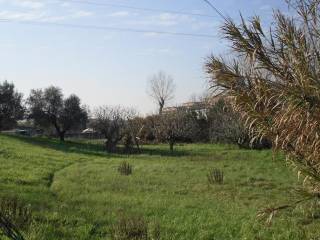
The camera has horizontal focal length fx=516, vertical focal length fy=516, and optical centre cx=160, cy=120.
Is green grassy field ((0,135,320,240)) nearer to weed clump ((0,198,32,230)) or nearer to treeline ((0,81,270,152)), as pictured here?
weed clump ((0,198,32,230))

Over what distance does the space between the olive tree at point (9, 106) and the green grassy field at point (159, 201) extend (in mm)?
45172

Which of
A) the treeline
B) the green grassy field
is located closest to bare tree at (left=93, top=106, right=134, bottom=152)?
the treeline

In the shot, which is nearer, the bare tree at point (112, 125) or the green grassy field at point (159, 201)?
the green grassy field at point (159, 201)

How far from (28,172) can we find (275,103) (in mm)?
19784

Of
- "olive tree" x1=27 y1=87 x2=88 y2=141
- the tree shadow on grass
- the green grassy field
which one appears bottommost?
the green grassy field

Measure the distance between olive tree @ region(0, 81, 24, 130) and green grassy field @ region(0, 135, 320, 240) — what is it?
148 feet

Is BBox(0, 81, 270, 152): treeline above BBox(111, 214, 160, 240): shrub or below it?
above

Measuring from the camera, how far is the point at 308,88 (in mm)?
3510

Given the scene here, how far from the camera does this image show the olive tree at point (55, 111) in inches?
2800

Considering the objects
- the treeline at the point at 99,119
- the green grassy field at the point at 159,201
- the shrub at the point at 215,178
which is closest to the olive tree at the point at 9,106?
the treeline at the point at 99,119

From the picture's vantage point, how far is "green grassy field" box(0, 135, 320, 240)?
10.7m

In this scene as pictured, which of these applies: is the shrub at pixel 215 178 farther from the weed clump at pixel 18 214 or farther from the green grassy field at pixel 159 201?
the weed clump at pixel 18 214

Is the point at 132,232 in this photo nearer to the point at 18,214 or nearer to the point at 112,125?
the point at 18,214

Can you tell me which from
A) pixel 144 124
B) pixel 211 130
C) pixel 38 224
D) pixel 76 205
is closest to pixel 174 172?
pixel 76 205
